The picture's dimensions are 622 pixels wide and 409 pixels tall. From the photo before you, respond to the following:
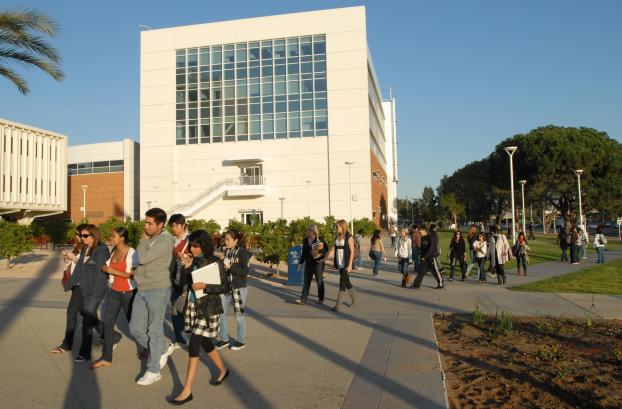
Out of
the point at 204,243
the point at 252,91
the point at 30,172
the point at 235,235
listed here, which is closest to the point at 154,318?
the point at 204,243

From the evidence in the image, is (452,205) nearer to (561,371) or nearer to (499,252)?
(499,252)

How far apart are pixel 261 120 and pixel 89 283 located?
4257cm

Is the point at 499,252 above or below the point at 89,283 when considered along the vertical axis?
below

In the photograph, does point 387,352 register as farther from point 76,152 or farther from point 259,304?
point 76,152

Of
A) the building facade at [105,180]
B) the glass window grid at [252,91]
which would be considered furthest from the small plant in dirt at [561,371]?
the building facade at [105,180]

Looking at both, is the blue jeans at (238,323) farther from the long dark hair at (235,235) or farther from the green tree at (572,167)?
the green tree at (572,167)

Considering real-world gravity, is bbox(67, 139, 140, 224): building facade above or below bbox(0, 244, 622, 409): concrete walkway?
above

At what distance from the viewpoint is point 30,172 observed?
4853 cm

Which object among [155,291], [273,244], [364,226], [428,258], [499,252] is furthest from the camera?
[364,226]

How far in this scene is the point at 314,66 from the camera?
47156mm

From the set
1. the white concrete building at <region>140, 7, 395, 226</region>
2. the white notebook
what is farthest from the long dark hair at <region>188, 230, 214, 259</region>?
the white concrete building at <region>140, 7, 395, 226</region>

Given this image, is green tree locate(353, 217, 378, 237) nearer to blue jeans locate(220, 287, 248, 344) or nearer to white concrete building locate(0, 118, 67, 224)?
white concrete building locate(0, 118, 67, 224)

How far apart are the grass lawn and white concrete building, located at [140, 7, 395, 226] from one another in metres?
30.0

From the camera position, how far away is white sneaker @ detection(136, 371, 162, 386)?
5.17m
